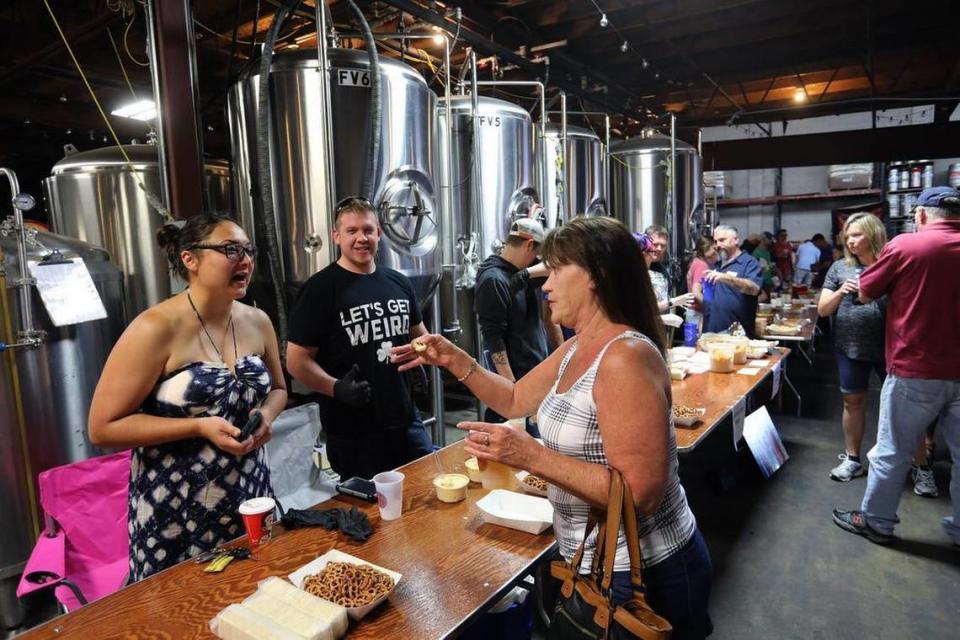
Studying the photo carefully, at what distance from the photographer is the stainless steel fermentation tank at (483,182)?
539 cm

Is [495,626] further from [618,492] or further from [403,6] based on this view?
[403,6]

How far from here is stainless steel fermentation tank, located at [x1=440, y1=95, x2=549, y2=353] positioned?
5.39 metres

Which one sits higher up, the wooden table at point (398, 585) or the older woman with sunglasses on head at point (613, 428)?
the older woman with sunglasses on head at point (613, 428)

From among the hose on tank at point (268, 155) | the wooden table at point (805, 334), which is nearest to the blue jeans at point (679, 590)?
the hose on tank at point (268, 155)

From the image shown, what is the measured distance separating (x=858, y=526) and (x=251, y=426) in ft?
12.6

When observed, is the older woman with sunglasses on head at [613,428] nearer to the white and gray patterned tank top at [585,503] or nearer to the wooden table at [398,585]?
the white and gray patterned tank top at [585,503]

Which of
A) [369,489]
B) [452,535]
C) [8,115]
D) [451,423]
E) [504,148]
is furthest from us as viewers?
[8,115]

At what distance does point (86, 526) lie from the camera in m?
2.56

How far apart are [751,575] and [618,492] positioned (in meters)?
2.66

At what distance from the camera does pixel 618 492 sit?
1.39 m

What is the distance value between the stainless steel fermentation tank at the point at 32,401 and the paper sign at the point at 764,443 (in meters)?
4.53

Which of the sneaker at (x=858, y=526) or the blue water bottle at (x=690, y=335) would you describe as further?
the blue water bottle at (x=690, y=335)

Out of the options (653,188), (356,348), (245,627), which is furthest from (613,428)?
(653,188)

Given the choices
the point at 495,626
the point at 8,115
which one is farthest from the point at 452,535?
the point at 8,115
